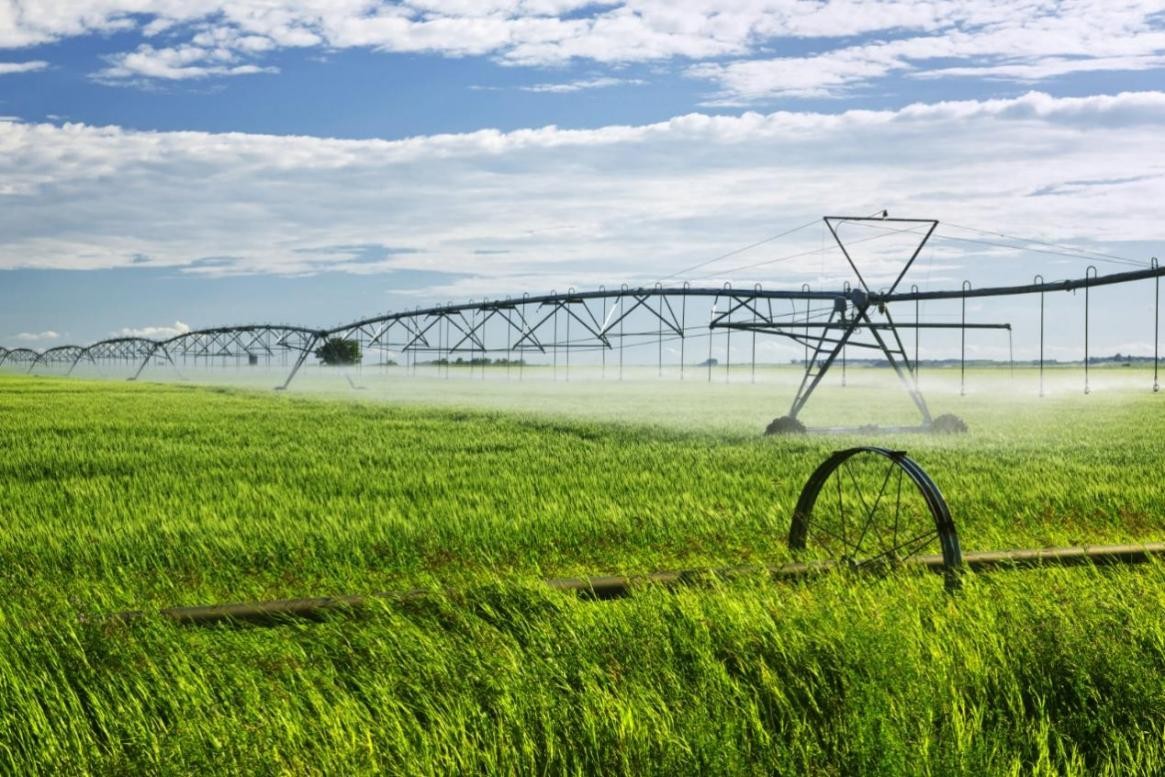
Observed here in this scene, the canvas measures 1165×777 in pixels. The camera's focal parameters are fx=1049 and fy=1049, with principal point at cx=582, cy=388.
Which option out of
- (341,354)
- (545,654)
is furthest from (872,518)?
(341,354)

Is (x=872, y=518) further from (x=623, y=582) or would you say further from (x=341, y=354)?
(x=341, y=354)

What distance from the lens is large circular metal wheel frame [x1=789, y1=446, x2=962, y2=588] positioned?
20.2ft

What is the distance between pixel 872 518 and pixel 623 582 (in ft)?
14.6

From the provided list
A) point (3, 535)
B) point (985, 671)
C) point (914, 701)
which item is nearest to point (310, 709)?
point (914, 701)

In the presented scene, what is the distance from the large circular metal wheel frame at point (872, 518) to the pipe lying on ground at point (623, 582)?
0.25 metres

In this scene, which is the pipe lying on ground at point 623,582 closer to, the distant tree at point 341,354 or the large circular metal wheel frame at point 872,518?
the large circular metal wheel frame at point 872,518

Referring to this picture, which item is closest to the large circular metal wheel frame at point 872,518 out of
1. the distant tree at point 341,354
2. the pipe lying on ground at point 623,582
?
the pipe lying on ground at point 623,582

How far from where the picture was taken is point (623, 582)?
6176 millimetres

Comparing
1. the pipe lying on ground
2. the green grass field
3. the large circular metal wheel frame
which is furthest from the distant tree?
the pipe lying on ground

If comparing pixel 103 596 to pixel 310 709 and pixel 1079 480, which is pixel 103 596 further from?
pixel 1079 480

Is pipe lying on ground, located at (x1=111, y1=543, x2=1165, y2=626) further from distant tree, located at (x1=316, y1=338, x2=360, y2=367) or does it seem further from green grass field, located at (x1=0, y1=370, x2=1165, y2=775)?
distant tree, located at (x1=316, y1=338, x2=360, y2=367)

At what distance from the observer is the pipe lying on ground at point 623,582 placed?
5.69 metres

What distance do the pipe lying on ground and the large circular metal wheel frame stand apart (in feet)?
0.83

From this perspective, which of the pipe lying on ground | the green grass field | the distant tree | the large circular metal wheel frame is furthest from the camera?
the distant tree
